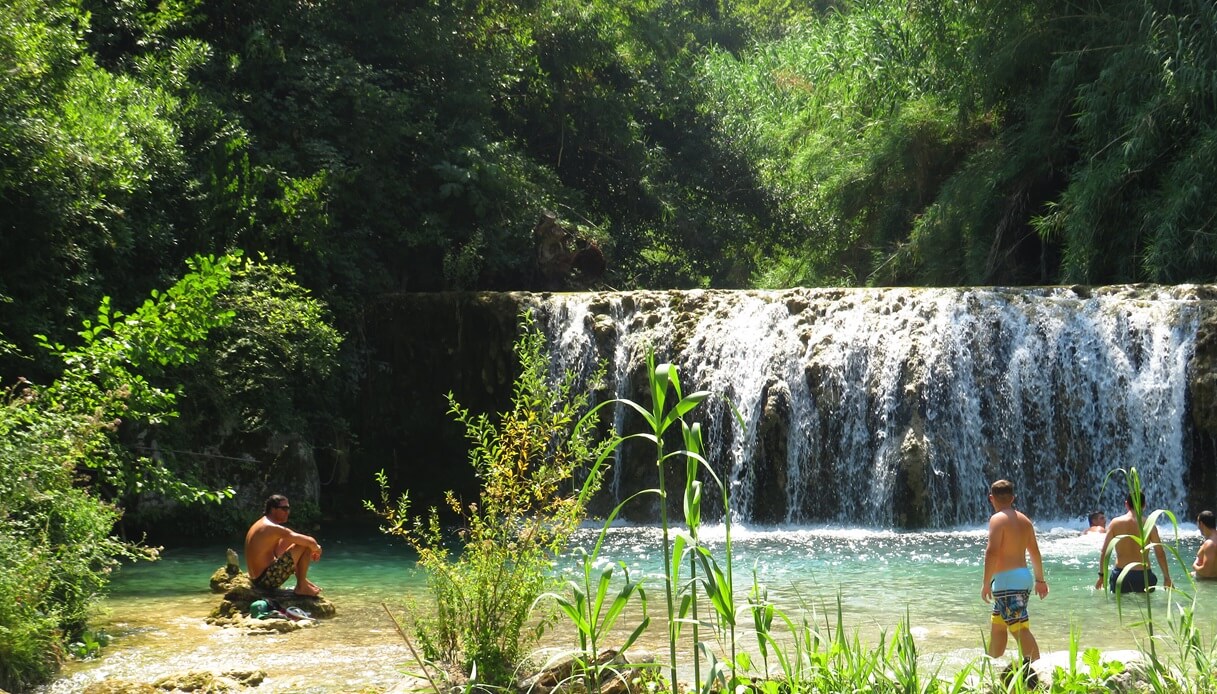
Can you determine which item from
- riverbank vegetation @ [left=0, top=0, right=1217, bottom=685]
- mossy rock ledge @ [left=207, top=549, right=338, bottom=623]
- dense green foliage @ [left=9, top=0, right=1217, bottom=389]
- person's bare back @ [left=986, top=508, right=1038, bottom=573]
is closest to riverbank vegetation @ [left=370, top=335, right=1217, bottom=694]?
person's bare back @ [left=986, top=508, right=1038, bottom=573]

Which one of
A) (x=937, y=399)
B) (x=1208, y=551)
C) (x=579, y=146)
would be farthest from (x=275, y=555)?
(x=579, y=146)

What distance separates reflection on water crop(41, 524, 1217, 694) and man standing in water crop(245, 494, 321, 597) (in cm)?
43

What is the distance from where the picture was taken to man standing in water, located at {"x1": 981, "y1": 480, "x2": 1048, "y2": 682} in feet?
19.8

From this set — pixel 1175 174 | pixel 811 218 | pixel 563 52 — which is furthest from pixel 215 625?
pixel 811 218

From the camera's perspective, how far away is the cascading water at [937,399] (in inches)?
534

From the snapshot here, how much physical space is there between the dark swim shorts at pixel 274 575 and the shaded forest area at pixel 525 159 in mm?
1799

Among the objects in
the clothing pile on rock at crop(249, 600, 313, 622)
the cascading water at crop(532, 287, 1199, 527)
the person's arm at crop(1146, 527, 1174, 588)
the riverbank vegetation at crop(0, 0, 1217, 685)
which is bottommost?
the clothing pile on rock at crop(249, 600, 313, 622)

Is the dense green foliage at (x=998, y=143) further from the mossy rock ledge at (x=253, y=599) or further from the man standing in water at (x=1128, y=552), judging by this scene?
the mossy rock ledge at (x=253, y=599)

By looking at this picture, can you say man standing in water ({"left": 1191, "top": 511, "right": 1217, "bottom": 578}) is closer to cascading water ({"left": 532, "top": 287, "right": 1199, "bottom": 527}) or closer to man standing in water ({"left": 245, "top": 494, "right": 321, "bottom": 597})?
cascading water ({"left": 532, "top": 287, "right": 1199, "bottom": 527})

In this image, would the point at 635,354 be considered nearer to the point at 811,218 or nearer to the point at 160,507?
the point at 160,507

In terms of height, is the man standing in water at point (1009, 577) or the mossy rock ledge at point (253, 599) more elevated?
the man standing in water at point (1009, 577)

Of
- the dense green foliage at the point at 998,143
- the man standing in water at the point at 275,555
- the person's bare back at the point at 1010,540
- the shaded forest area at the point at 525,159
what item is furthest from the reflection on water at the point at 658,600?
the dense green foliage at the point at 998,143

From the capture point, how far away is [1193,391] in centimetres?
1315

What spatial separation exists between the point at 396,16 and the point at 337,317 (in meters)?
5.17
